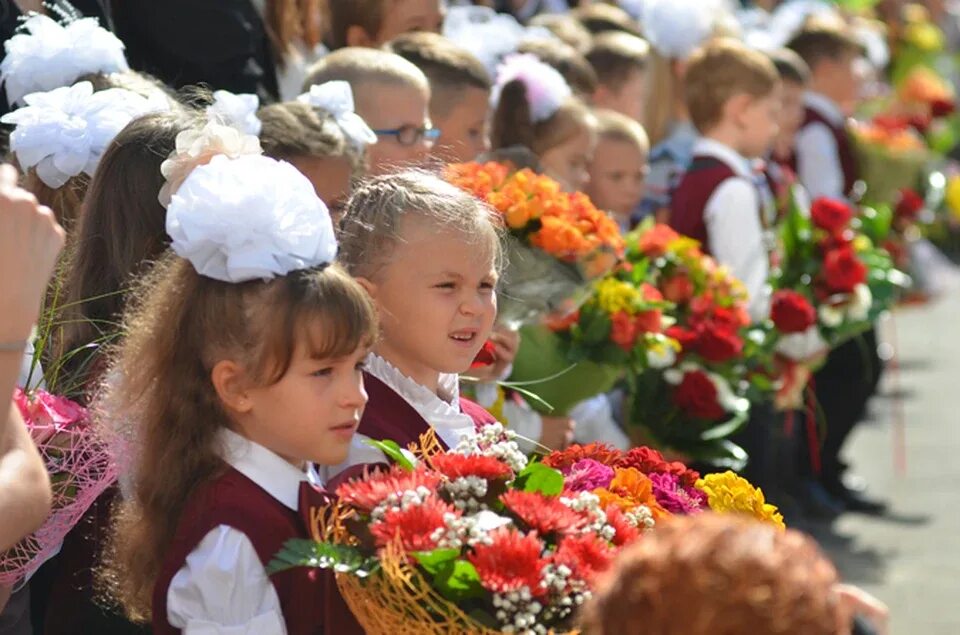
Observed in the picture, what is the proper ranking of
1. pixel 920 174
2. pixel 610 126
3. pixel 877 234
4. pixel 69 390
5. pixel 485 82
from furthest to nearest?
pixel 920 174 < pixel 877 234 < pixel 610 126 < pixel 485 82 < pixel 69 390

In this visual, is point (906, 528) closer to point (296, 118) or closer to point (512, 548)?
point (296, 118)

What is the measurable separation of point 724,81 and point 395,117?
8.14ft

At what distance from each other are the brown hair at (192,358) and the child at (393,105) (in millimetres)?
1865

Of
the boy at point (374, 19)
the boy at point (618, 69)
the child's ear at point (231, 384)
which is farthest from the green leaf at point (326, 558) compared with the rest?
the boy at point (618, 69)

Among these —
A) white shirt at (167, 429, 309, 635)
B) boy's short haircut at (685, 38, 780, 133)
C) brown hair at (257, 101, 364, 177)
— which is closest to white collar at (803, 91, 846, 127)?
boy's short haircut at (685, 38, 780, 133)

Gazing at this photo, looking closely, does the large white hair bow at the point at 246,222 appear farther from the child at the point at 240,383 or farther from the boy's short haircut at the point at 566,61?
the boy's short haircut at the point at 566,61

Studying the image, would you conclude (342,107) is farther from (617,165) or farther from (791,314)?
(791,314)

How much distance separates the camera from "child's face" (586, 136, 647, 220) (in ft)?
21.4

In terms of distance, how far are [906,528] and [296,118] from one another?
462 centimetres

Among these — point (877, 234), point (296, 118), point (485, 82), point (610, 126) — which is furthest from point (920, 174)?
point (296, 118)

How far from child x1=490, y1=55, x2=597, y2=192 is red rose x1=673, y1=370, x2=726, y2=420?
2.47 ft

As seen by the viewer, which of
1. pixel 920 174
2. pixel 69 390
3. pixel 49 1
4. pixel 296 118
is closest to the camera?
pixel 69 390

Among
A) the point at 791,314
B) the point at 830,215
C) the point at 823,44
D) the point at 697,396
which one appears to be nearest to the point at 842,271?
the point at 830,215

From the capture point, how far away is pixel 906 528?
8.05 m
